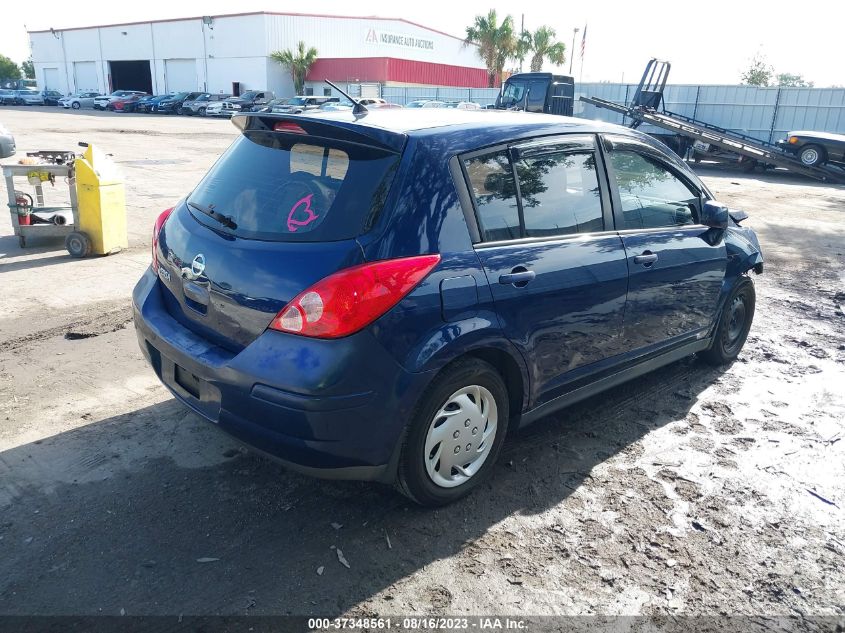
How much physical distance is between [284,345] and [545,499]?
1610 millimetres

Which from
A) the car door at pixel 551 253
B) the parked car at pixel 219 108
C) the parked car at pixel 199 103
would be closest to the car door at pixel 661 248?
the car door at pixel 551 253

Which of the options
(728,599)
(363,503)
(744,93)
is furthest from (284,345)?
(744,93)

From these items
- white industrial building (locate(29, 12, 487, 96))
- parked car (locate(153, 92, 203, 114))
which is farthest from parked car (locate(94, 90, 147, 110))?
white industrial building (locate(29, 12, 487, 96))

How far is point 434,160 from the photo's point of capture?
3.06m

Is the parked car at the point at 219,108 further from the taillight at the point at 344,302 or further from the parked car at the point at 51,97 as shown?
the taillight at the point at 344,302

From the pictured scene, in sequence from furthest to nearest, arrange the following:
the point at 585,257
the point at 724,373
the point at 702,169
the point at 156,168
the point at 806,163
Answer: the point at 702,169, the point at 806,163, the point at 156,168, the point at 724,373, the point at 585,257

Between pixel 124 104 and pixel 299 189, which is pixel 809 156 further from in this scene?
pixel 124 104

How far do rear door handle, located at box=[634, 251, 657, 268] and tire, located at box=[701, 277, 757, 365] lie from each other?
1.31 metres

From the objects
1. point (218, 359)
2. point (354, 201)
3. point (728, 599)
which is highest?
point (354, 201)

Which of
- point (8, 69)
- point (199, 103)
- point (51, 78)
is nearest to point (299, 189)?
point (199, 103)

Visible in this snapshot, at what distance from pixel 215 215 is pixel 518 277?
4.97ft

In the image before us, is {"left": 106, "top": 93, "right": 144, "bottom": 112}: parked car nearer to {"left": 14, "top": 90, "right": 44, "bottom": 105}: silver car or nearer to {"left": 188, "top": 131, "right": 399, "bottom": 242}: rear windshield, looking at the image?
{"left": 14, "top": 90, "right": 44, "bottom": 105}: silver car

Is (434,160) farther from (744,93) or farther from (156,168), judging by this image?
(744,93)

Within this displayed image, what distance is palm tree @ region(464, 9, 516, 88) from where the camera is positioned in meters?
59.8
